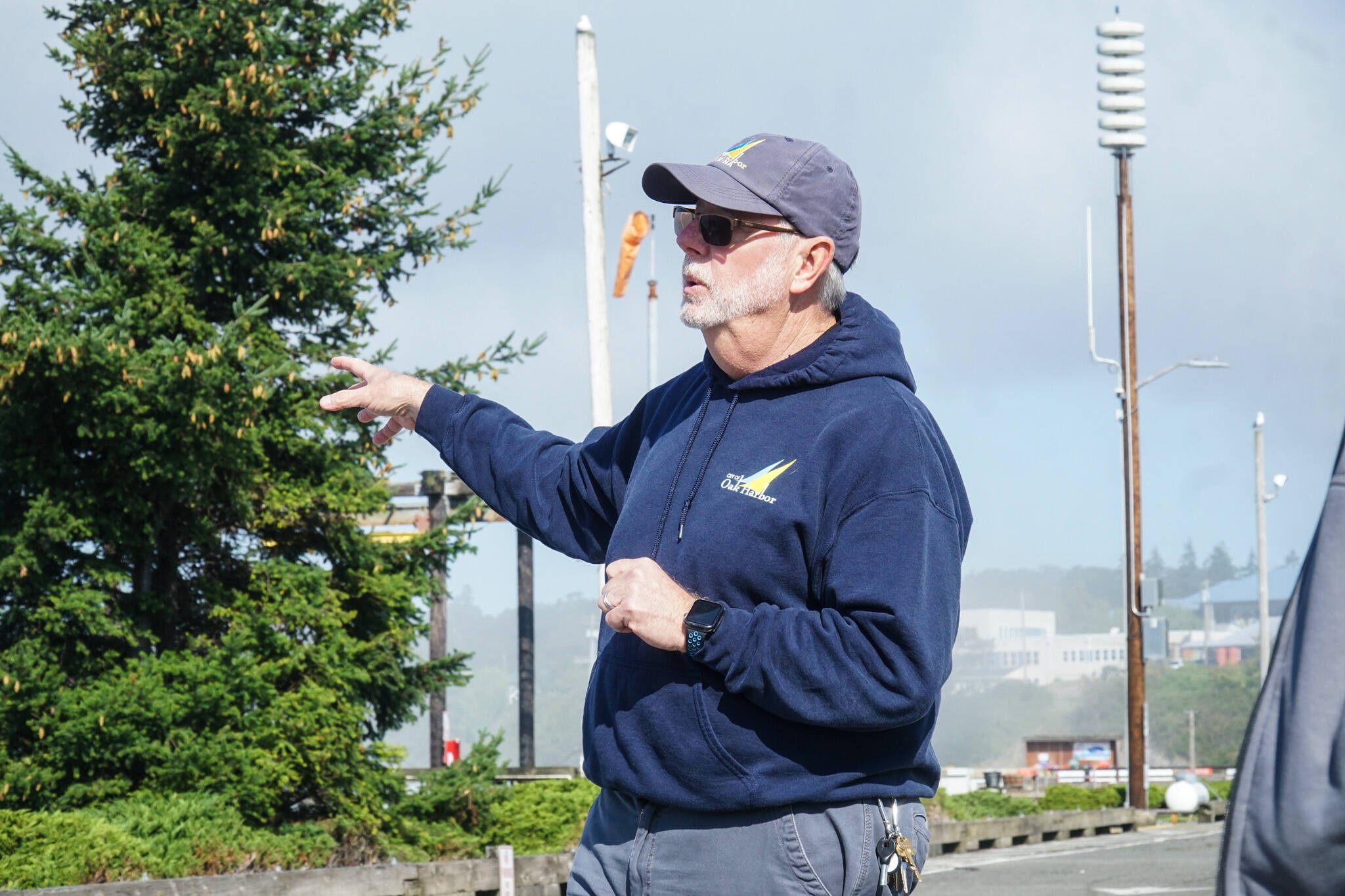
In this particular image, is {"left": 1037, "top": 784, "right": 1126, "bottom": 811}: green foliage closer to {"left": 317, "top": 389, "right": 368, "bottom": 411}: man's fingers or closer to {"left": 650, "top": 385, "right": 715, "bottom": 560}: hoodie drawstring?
{"left": 317, "top": 389, "right": 368, "bottom": 411}: man's fingers

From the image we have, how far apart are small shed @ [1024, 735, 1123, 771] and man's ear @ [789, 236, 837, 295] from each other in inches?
2090

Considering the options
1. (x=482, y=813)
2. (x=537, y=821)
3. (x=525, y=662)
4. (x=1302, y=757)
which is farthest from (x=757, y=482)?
(x=525, y=662)

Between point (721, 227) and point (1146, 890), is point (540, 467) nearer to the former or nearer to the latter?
point (721, 227)

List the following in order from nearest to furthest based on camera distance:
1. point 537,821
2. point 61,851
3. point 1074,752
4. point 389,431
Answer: point 389,431 < point 61,851 < point 537,821 < point 1074,752

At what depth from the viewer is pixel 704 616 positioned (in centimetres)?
269

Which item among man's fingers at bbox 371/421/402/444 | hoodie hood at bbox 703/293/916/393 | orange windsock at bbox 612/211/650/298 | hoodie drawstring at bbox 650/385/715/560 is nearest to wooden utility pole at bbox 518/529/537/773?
orange windsock at bbox 612/211/650/298

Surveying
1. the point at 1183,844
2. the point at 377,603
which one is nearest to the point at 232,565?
the point at 377,603

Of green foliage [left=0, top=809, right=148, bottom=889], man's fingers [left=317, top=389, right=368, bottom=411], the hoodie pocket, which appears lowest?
green foliage [left=0, top=809, right=148, bottom=889]

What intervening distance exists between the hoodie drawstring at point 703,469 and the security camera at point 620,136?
41.8 ft

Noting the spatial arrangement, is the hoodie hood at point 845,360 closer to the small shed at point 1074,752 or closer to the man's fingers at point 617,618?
the man's fingers at point 617,618

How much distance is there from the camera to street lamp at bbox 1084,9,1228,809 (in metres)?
27.7

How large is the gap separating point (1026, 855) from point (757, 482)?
1733 cm

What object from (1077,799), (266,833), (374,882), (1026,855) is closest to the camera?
(374,882)

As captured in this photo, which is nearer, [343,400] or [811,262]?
[811,262]
